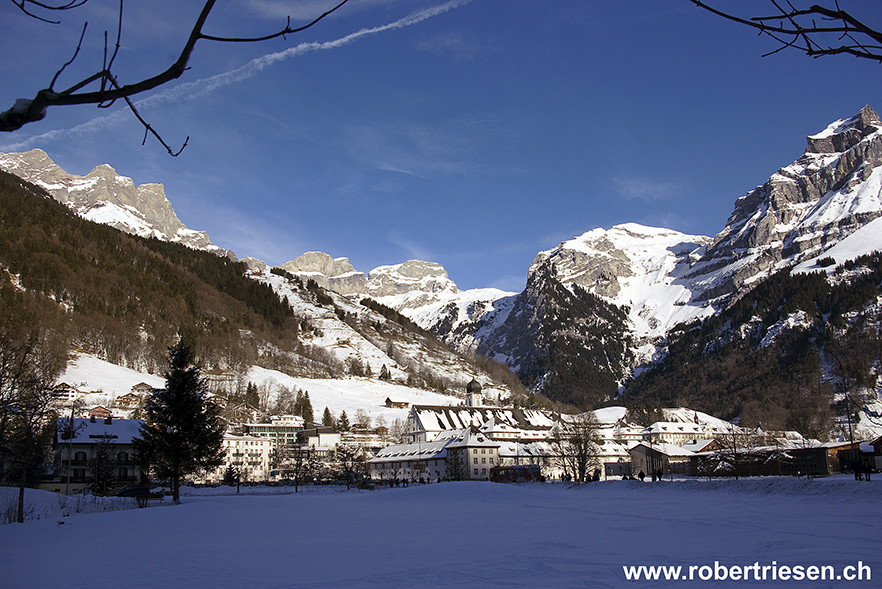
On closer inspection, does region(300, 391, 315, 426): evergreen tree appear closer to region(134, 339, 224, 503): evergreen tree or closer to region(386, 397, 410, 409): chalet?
region(386, 397, 410, 409): chalet

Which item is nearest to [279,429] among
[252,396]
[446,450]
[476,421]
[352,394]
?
[252,396]

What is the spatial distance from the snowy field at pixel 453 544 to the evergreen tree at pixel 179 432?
1236 centimetres

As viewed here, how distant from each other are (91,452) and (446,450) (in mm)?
55046

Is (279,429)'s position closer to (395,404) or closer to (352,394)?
(395,404)

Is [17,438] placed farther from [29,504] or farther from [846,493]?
[846,493]

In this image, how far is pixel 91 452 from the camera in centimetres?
7450

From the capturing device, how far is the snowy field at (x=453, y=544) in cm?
1253

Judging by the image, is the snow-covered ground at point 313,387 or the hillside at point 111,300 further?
the hillside at point 111,300

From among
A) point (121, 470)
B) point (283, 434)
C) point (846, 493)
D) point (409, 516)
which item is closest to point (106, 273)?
point (283, 434)

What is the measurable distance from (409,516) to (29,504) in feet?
69.2

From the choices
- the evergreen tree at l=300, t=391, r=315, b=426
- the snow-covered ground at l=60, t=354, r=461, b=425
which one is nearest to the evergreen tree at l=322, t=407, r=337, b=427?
the evergreen tree at l=300, t=391, r=315, b=426

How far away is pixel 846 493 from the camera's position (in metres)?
28.8

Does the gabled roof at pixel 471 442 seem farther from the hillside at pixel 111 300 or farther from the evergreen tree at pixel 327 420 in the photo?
the hillside at pixel 111 300

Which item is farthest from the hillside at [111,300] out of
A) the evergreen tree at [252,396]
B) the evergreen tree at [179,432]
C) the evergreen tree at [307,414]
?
the evergreen tree at [179,432]
